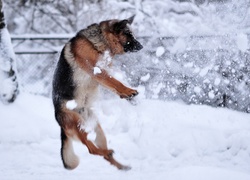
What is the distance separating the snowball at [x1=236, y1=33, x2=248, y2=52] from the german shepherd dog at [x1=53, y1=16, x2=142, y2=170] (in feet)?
8.86

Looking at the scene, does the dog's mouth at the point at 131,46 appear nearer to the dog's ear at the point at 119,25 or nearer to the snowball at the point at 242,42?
the dog's ear at the point at 119,25

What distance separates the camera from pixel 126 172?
3.69 metres

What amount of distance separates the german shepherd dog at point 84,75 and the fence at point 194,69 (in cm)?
211

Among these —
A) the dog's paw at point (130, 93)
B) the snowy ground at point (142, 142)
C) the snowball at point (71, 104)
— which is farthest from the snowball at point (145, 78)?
the dog's paw at point (130, 93)

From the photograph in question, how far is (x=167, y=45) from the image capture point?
21.2ft

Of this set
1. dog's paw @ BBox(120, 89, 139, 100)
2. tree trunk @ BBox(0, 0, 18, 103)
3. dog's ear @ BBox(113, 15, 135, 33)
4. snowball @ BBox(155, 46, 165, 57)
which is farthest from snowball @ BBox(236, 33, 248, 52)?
tree trunk @ BBox(0, 0, 18, 103)

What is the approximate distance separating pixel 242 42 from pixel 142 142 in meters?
2.45

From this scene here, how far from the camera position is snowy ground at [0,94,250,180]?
3.68 meters

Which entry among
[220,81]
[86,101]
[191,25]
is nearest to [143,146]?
[86,101]

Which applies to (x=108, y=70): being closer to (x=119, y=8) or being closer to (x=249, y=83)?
(x=249, y=83)

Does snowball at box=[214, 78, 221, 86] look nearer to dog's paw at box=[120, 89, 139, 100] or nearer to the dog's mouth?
the dog's mouth

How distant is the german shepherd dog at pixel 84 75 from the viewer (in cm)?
354

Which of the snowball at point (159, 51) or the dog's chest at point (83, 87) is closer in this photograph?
the dog's chest at point (83, 87)

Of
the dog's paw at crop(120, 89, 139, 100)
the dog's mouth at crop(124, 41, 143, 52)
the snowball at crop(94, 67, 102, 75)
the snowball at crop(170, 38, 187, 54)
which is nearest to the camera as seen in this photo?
the dog's paw at crop(120, 89, 139, 100)
